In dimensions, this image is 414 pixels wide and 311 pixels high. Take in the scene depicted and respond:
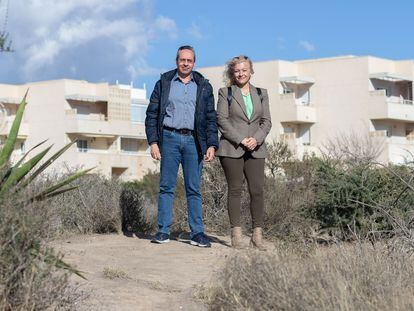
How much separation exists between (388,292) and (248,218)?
590 cm

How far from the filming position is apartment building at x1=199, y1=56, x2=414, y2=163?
197ft

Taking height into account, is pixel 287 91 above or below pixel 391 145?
above

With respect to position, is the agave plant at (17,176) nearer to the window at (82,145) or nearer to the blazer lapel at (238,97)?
the blazer lapel at (238,97)

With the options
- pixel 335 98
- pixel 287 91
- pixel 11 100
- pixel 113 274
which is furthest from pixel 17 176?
pixel 11 100

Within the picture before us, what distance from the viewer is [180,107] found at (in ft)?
29.8

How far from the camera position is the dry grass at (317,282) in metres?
5.36

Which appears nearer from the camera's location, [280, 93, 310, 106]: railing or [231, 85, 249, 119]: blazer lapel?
[231, 85, 249, 119]: blazer lapel

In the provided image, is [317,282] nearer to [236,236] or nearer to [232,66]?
[236,236]

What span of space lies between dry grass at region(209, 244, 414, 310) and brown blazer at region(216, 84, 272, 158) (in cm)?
249

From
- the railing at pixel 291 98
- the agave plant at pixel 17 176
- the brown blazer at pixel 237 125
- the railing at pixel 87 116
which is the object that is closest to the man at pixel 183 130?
the brown blazer at pixel 237 125

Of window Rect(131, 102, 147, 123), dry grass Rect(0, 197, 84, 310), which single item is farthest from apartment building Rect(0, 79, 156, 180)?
dry grass Rect(0, 197, 84, 310)

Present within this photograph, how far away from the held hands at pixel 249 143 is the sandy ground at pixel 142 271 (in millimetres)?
1049

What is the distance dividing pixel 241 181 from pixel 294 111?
51752 mm

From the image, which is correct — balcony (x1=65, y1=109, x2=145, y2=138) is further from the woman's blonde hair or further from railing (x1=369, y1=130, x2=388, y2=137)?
the woman's blonde hair
